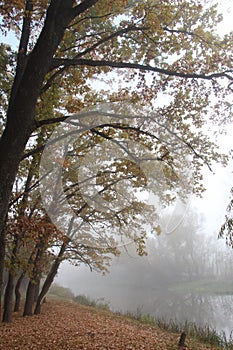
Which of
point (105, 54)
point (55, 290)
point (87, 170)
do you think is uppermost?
point (105, 54)

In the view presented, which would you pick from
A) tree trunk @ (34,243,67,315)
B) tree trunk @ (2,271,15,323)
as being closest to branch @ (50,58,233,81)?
tree trunk @ (2,271,15,323)

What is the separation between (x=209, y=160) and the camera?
5676 millimetres

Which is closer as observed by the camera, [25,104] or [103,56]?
[25,104]

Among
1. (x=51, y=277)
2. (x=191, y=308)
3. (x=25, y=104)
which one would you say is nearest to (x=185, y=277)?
(x=191, y=308)

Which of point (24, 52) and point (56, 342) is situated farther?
point (56, 342)

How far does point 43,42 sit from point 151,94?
3109 millimetres

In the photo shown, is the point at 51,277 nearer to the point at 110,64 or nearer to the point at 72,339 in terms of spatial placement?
the point at 72,339

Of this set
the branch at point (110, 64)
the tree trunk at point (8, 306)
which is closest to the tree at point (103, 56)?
the branch at point (110, 64)

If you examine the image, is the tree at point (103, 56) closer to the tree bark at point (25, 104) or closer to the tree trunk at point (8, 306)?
the tree bark at point (25, 104)

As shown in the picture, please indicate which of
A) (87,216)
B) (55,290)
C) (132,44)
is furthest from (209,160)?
(55,290)

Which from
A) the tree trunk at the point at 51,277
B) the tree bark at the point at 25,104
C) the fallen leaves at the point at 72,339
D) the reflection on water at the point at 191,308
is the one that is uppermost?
the tree bark at the point at 25,104

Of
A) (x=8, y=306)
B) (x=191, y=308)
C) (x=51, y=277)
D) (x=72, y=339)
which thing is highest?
(x=51, y=277)

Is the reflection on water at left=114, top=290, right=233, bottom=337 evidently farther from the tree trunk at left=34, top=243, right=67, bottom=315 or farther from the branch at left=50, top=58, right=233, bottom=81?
the branch at left=50, top=58, right=233, bottom=81

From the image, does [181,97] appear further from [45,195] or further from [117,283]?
[117,283]
